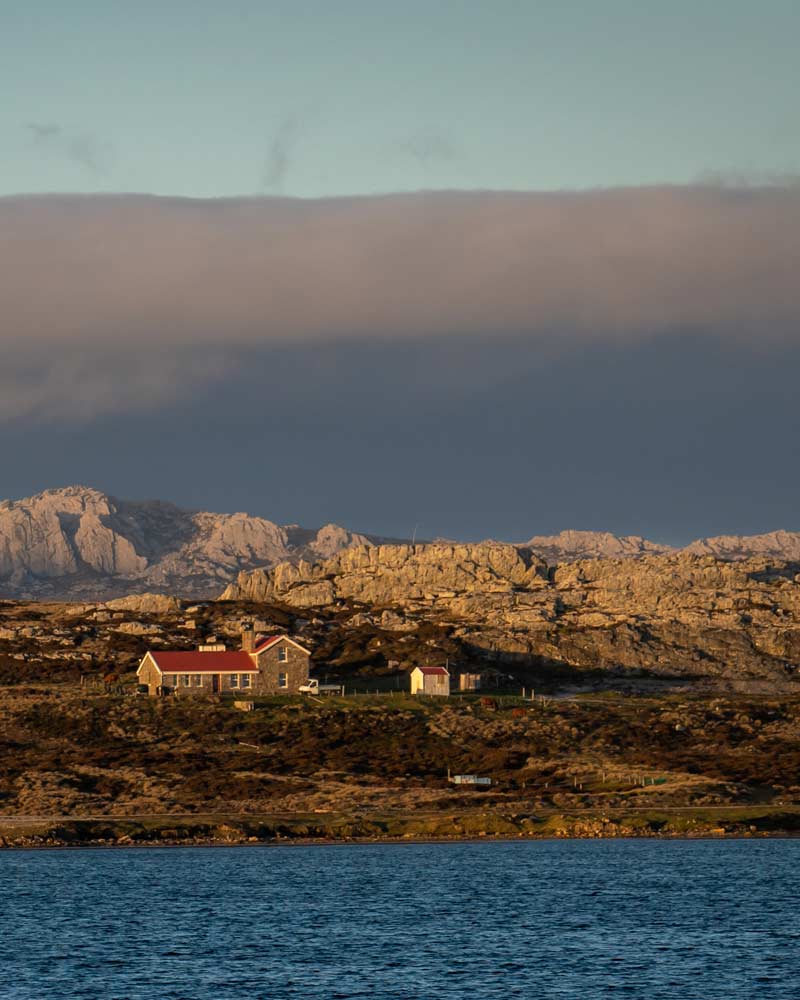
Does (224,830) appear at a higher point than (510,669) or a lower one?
lower

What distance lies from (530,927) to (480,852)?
115 feet

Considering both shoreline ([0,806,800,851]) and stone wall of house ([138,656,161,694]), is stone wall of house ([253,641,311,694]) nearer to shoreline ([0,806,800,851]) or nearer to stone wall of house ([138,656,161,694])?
stone wall of house ([138,656,161,694])

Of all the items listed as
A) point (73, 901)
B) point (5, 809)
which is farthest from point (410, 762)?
point (73, 901)

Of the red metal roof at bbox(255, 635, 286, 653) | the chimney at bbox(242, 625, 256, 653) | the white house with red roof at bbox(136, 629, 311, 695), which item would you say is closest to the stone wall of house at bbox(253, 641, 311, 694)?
the white house with red roof at bbox(136, 629, 311, 695)

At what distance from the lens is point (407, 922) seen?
81188mm

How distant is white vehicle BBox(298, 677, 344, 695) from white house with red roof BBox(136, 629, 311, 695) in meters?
0.56

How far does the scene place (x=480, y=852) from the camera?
4481 inches

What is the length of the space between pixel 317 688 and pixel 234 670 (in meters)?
8.34

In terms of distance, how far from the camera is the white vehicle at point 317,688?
6240 inches

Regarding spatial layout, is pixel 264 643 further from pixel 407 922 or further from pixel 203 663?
pixel 407 922

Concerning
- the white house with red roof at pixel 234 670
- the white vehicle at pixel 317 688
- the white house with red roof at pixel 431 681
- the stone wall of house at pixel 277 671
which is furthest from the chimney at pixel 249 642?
the white house with red roof at pixel 431 681

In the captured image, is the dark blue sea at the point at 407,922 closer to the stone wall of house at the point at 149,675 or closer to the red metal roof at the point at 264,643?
the stone wall of house at the point at 149,675

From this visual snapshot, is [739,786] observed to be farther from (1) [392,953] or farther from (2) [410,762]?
(1) [392,953]

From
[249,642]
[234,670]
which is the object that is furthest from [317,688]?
[249,642]
